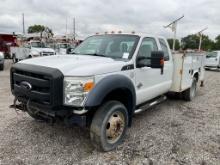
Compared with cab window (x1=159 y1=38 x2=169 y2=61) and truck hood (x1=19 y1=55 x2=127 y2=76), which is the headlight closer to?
truck hood (x1=19 y1=55 x2=127 y2=76)

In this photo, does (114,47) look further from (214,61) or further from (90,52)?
(214,61)

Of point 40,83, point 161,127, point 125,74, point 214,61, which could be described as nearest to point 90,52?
point 125,74

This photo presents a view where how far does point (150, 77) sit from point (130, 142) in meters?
1.38

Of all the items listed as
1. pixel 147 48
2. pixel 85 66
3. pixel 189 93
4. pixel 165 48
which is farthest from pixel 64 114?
pixel 189 93

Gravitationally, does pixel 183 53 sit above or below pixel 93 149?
above

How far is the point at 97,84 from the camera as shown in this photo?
3270 mm

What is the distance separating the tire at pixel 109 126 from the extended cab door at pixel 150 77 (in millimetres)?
703

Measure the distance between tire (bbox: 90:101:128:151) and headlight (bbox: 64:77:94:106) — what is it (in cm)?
47

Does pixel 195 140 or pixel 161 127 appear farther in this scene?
pixel 161 127

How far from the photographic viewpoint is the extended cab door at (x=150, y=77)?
437 cm

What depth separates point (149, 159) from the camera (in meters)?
3.52

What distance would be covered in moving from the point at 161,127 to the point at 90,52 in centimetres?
213

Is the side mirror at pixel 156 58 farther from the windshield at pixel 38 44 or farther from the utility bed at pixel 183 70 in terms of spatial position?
the windshield at pixel 38 44

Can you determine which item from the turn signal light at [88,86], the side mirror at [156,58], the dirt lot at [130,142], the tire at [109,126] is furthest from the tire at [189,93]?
the turn signal light at [88,86]
